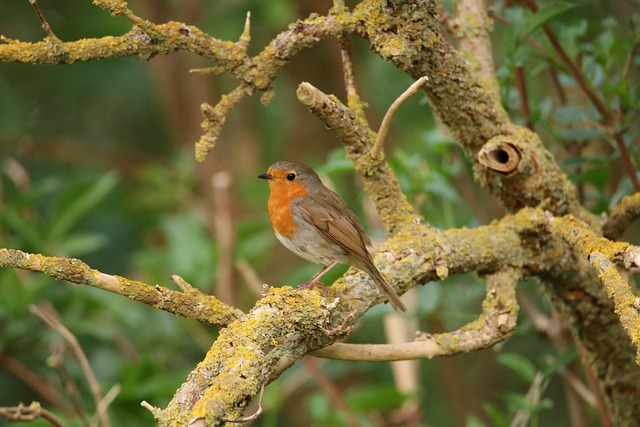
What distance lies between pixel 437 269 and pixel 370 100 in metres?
3.61

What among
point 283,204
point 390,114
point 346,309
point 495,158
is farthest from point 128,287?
point 283,204

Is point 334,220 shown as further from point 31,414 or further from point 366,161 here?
point 31,414

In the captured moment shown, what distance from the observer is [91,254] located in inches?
200

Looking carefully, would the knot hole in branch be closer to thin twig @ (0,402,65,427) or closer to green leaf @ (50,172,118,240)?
thin twig @ (0,402,65,427)

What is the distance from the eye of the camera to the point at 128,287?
1.79 meters

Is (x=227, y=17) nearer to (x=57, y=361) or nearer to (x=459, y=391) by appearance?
(x=459, y=391)

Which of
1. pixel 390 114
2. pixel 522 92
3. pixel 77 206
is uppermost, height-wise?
pixel 77 206

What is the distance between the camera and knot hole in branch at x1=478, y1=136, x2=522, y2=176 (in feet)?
7.50

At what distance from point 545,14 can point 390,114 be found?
67 cm

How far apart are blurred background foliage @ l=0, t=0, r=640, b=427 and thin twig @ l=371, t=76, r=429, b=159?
0.62 m

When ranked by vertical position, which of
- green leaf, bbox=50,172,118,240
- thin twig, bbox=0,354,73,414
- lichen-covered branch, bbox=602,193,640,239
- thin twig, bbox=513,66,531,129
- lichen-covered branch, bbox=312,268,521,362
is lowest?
lichen-covered branch, bbox=312,268,521,362

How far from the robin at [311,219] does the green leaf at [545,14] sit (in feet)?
2.57

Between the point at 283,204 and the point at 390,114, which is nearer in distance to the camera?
the point at 390,114

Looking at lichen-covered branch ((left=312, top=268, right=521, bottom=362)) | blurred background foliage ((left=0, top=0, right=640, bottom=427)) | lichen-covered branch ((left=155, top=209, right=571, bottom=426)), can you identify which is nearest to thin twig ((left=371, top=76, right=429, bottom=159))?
lichen-covered branch ((left=155, top=209, right=571, bottom=426))
